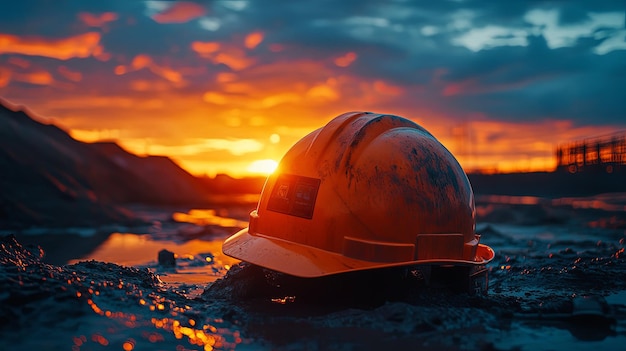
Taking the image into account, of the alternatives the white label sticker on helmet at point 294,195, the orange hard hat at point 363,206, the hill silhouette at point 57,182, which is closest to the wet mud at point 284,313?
the orange hard hat at point 363,206

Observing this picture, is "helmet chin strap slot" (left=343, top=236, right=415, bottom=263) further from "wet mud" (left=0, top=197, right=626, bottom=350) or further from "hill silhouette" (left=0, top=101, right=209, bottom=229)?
"hill silhouette" (left=0, top=101, right=209, bottom=229)

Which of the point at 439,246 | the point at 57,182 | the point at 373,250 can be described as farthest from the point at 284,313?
the point at 57,182

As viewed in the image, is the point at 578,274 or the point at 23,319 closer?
the point at 23,319

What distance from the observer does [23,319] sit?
3.64 metres

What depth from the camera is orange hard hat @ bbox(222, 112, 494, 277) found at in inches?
169

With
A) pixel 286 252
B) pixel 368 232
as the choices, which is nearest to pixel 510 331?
pixel 368 232

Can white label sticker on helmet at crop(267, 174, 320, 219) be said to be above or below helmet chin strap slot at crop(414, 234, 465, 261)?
above

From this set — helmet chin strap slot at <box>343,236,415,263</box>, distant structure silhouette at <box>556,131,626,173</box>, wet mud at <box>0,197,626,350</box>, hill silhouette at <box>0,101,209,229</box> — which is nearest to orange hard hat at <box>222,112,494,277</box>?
helmet chin strap slot at <box>343,236,415,263</box>

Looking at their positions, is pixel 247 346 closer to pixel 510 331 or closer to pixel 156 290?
pixel 156 290

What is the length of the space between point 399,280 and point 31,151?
51.5 ft

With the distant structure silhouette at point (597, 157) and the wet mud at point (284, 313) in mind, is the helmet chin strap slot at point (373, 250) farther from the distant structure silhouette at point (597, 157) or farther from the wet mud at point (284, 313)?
the distant structure silhouette at point (597, 157)

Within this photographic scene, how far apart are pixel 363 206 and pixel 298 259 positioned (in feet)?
2.14

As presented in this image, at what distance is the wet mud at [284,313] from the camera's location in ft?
12.0

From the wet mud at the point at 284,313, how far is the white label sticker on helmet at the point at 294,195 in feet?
2.04
